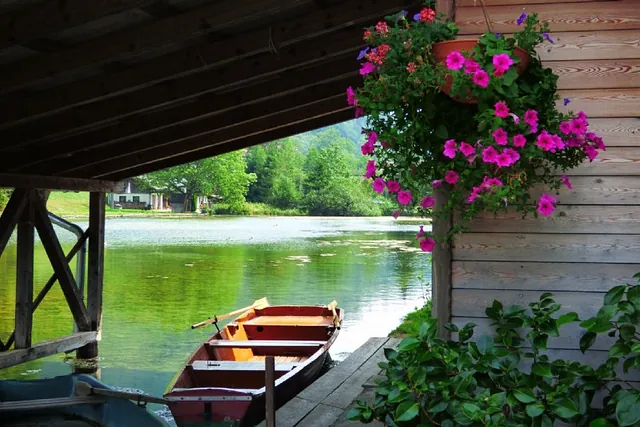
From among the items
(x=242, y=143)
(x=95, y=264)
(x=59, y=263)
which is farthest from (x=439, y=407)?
(x=95, y=264)

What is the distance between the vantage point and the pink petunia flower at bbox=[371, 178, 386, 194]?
2588mm

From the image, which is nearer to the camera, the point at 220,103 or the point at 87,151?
the point at 220,103

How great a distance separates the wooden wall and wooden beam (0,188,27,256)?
A: 5.35 meters

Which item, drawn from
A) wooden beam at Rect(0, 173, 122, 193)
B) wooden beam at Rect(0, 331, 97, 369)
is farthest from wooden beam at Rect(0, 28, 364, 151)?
wooden beam at Rect(0, 331, 97, 369)

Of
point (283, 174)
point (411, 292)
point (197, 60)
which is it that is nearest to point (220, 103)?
point (197, 60)

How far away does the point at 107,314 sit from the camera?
12594 millimetres

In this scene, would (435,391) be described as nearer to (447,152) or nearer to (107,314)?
(447,152)

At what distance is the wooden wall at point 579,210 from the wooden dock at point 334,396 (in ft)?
4.49

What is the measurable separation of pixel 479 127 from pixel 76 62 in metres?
2.70

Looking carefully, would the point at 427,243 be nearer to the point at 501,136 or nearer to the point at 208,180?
the point at 501,136

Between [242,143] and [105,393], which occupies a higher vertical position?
[242,143]

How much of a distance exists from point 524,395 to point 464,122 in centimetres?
100

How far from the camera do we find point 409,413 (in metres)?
2.53

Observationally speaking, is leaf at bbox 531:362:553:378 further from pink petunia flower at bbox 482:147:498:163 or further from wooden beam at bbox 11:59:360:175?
wooden beam at bbox 11:59:360:175
